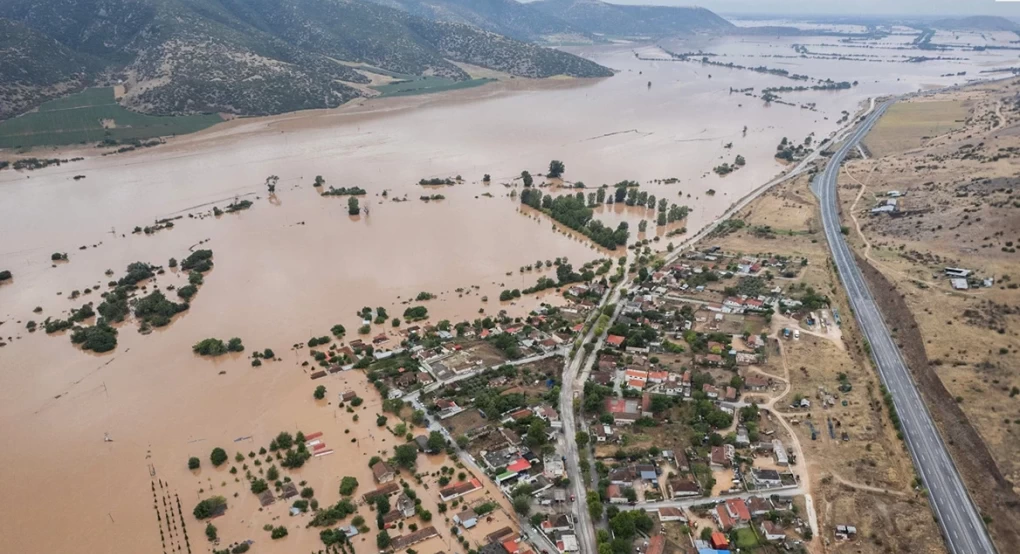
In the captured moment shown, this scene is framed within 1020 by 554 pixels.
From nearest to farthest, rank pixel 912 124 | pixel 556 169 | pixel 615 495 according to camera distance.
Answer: pixel 615 495 → pixel 556 169 → pixel 912 124

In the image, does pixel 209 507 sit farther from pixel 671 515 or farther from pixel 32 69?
pixel 32 69

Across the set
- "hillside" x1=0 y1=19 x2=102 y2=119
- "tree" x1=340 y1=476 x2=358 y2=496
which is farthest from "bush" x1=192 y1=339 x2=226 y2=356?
"hillside" x1=0 y1=19 x2=102 y2=119

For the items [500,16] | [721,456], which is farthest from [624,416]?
[500,16]

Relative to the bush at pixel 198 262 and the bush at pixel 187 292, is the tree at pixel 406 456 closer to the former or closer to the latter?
the bush at pixel 187 292

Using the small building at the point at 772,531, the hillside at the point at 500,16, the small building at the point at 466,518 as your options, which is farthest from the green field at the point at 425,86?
the small building at the point at 772,531

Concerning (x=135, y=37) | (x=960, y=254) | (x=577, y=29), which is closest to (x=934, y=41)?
(x=577, y=29)

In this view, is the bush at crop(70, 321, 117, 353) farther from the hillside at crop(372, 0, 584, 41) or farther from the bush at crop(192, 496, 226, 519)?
the hillside at crop(372, 0, 584, 41)
